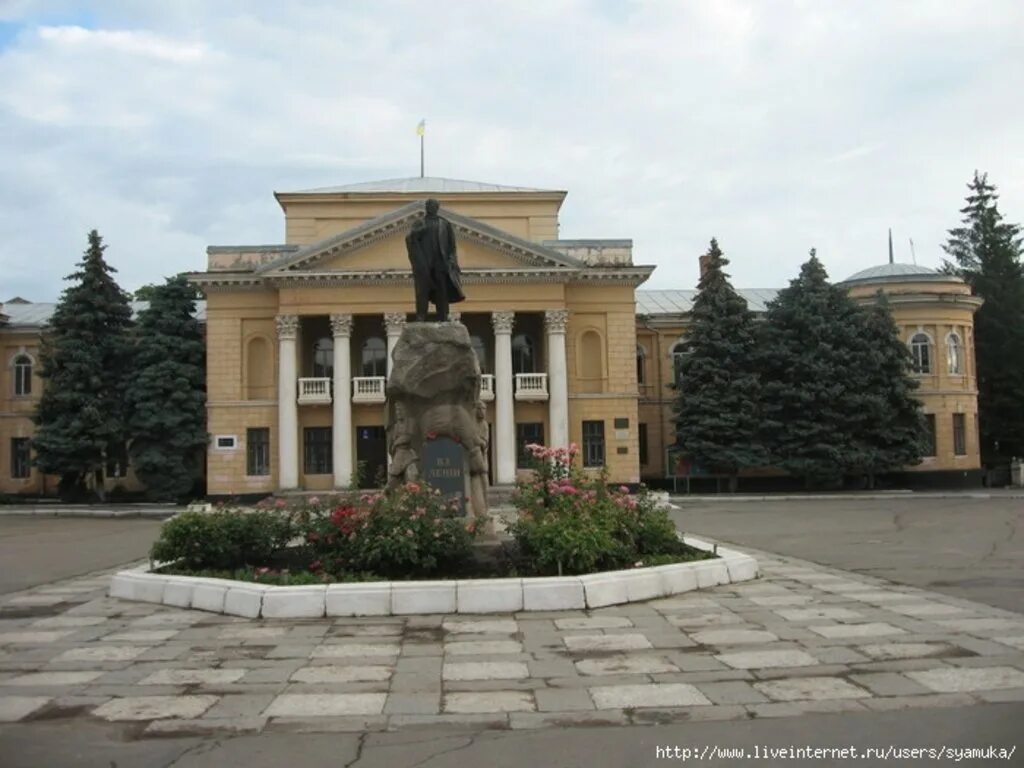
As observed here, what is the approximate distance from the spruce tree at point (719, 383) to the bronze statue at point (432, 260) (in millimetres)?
27041

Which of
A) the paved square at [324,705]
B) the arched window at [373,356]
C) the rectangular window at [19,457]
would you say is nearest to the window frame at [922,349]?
the arched window at [373,356]

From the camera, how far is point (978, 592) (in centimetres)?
1108

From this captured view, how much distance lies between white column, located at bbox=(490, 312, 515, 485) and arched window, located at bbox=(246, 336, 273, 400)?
10.4m

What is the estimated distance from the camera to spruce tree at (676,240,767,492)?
38.8m

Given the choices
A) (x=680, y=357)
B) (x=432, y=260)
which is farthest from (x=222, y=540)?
(x=680, y=357)

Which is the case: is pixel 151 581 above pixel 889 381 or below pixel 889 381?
below

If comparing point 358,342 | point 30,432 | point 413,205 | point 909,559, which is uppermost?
point 413,205

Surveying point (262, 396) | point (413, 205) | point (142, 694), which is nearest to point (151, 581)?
point (142, 694)

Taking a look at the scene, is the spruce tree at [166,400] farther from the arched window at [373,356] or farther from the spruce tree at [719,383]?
the spruce tree at [719,383]

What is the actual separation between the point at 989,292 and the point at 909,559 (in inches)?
1531

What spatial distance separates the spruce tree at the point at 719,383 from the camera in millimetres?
38844

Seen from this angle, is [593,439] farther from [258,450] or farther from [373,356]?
[258,450]

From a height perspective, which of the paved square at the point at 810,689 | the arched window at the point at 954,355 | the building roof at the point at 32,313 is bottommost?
the paved square at the point at 810,689

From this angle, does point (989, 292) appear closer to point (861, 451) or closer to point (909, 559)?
point (861, 451)
